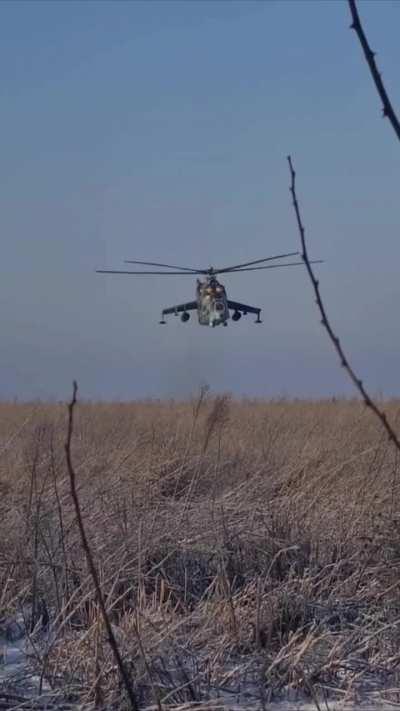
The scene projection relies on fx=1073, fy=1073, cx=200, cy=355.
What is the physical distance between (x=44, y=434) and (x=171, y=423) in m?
7.16

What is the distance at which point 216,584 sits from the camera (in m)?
4.46

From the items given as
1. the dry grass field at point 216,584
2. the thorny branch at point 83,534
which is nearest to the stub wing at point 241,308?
the dry grass field at point 216,584

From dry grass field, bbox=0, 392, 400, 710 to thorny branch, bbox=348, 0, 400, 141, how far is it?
2.06m

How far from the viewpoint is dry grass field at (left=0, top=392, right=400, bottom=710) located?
12.0 ft

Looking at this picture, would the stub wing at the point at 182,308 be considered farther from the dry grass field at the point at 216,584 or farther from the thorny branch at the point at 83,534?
the thorny branch at the point at 83,534

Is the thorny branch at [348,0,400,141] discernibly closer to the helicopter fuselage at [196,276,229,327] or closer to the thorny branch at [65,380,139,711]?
the thorny branch at [65,380,139,711]

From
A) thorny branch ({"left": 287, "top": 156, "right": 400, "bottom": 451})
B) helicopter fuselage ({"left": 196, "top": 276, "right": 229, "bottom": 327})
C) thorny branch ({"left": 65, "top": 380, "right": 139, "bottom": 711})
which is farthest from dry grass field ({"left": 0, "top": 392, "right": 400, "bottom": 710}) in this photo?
helicopter fuselage ({"left": 196, "top": 276, "right": 229, "bottom": 327})

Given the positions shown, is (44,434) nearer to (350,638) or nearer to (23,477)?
(23,477)

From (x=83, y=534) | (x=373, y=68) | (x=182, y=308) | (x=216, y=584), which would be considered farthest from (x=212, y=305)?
(x=373, y=68)

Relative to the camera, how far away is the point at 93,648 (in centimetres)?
365

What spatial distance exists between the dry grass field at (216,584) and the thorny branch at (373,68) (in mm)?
2064

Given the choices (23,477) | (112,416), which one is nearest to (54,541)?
(23,477)

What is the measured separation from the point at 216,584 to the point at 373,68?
349cm

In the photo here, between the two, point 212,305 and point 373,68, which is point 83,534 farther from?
point 212,305
